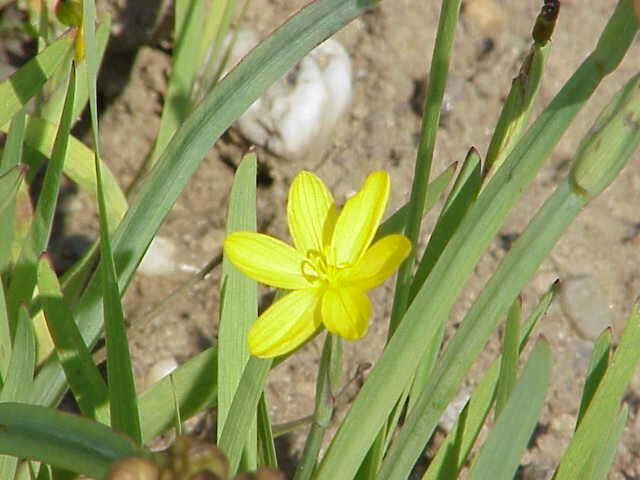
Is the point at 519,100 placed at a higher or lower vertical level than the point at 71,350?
higher

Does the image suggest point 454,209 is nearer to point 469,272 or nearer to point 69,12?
point 469,272

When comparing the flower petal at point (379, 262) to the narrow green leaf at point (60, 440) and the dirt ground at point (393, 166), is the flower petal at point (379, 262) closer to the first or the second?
the narrow green leaf at point (60, 440)

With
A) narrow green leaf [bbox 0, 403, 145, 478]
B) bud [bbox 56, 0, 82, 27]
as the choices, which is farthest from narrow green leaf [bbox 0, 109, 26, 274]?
narrow green leaf [bbox 0, 403, 145, 478]

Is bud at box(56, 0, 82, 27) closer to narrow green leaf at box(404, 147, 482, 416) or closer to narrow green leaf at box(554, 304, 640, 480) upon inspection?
narrow green leaf at box(404, 147, 482, 416)

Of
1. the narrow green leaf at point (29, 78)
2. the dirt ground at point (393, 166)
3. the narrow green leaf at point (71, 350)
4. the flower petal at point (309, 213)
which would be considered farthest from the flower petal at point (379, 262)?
the dirt ground at point (393, 166)

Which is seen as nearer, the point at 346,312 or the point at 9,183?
the point at 346,312

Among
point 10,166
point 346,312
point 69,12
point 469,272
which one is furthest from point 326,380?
point 69,12
